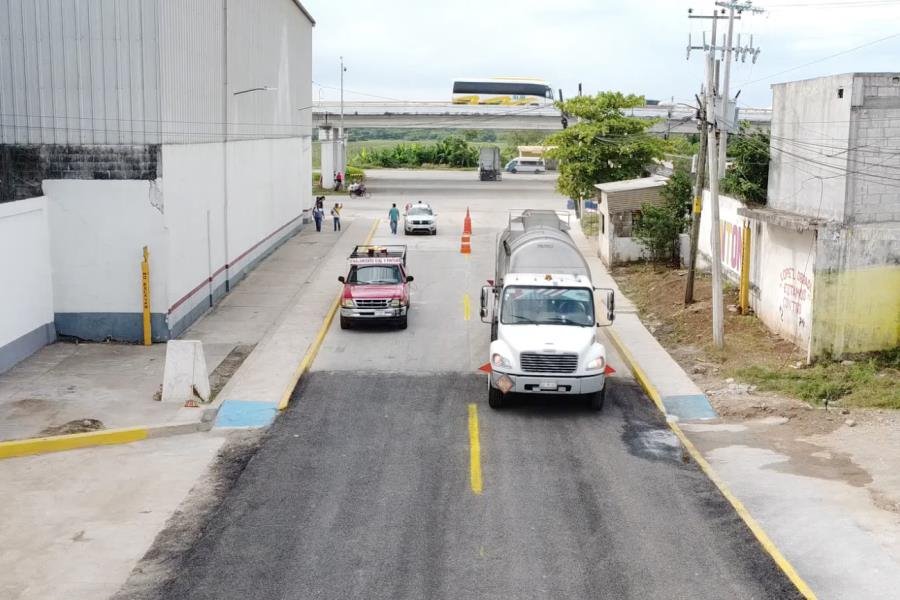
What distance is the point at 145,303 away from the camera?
2545 cm

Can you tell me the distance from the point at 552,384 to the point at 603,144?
29.9m

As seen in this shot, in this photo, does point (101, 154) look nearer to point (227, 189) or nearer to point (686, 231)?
point (227, 189)

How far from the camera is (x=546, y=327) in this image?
19.9 meters

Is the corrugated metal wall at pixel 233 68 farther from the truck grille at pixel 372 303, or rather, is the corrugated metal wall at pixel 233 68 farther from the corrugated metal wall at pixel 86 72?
the truck grille at pixel 372 303

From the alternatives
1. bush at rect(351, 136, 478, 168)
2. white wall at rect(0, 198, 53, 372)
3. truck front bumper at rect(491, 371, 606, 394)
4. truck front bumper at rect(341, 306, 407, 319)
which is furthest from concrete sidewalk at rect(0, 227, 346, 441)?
bush at rect(351, 136, 478, 168)

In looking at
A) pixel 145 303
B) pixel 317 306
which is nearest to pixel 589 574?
pixel 145 303

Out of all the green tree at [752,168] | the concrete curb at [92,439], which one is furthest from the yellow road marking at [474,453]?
the green tree at [752,168]

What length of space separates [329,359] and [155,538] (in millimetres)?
11184

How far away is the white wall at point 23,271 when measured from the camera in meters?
22.8

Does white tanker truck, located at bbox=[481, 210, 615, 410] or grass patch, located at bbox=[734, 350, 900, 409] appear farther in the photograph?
grass patch, located at bbox=[734, 350, 900, 409]

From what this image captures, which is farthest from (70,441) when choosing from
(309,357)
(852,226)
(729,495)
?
(852,226)

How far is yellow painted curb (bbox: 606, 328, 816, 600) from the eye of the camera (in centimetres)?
1193

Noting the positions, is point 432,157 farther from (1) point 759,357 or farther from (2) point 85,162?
(1) point 759,357

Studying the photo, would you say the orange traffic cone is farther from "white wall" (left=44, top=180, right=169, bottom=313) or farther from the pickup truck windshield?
"white wall" (left=44, top=180, right=169, bottom=313)
